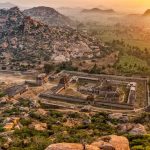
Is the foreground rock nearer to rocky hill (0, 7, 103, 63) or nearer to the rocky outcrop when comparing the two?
the rocky outcrop

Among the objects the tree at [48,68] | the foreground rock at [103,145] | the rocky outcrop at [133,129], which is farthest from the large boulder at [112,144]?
the tree at [48,68]

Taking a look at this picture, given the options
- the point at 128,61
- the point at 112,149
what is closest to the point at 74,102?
the point at 112,149

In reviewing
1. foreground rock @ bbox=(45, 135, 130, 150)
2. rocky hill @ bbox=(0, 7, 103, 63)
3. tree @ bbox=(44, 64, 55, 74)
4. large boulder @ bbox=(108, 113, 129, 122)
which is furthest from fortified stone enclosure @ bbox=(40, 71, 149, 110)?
foreground rock @ bbox=(45, 135, 130, 150)

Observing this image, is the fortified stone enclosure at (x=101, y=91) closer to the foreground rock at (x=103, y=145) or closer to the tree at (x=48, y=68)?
the tree at (x=48, y=68)

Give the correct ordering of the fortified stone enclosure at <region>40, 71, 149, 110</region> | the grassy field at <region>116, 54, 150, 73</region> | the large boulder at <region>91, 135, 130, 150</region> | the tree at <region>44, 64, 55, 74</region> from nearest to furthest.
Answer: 1. the large boulder at <region>91, 135, 130, 150</region>
2. the fortified stone enclosure at <region>40, 71, 149, 110</region>
3. the tree at <region>44, 64, 55, 74</region>
4. the grassy field at <region>116, 54, 150, 73</region>

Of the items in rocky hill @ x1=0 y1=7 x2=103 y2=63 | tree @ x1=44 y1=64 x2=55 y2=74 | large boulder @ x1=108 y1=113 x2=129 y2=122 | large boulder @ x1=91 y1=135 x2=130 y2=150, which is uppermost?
rocky hill @ x1=0 y1=7 x2=103 y2=63

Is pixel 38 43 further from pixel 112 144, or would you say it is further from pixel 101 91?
pixel 112 144

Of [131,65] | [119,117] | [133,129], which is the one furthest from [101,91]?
[131,65]
